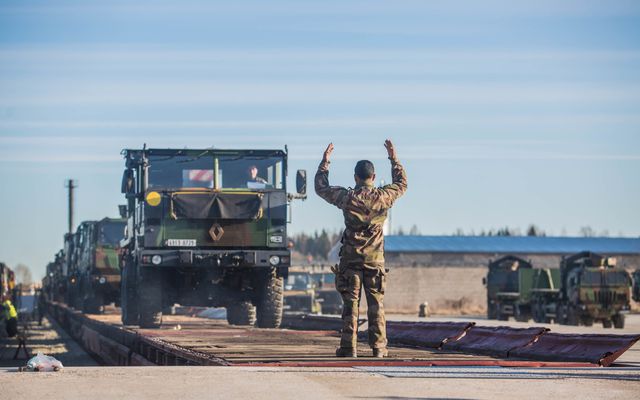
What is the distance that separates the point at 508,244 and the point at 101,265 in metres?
47.1

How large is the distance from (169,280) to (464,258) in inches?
2111

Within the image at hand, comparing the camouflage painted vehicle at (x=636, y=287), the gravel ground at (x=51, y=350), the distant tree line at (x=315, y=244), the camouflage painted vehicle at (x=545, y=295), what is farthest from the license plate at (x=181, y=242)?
the distant tree line at (x=315, y=244)

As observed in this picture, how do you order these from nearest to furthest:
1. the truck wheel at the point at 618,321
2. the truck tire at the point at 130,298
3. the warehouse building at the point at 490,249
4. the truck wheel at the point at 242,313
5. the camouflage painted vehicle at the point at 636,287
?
the truck wheel at the point at 242,313 → the truck tire at the point at 130,298 → the truck wheel at the point at 618,321 → the camouflage painted vehicle at the point at 636,287 → the warehouse building at the point at 490,249

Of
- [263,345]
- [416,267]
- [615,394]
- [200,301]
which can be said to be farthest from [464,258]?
[615,394]

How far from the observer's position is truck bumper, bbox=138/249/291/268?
2059 centimetres

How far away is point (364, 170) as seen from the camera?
11.6m

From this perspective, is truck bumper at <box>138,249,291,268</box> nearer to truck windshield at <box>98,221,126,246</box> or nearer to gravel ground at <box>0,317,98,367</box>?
gravel ground at <box>0,317,98,367</box>

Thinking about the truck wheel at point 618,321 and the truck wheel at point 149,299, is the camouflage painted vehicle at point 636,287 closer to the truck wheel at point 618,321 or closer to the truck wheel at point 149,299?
the truck wheel at point 618,321

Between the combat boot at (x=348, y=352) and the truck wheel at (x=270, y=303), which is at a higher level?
the truck wheel at (x=270, y=303)

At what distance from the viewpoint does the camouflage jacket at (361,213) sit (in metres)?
11.4

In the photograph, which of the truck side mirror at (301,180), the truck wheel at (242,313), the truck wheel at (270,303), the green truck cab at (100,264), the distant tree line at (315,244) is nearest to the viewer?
the truck side mirror at (301,180)

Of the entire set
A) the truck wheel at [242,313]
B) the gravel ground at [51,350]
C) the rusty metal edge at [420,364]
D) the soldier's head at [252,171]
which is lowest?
the gravel ground at [51,350]

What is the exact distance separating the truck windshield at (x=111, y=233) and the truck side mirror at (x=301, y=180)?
16536 mm

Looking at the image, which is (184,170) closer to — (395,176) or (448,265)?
(395,176)
